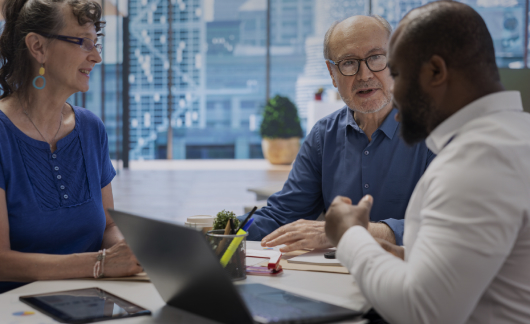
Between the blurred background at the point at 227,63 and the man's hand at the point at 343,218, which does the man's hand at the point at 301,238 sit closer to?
the man's hand at the point at 343,218

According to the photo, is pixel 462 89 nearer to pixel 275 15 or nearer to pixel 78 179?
pixel 78 179

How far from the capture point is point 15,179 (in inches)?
59.6

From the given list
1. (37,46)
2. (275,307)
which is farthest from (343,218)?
(37,46)

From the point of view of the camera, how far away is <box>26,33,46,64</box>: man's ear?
164 cm

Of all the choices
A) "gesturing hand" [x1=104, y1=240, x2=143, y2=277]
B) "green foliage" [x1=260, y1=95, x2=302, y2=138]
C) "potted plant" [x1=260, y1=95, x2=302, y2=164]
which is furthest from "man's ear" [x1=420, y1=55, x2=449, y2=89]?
"green foliage" [x1=260, y1=95, x2=302, y2=138]

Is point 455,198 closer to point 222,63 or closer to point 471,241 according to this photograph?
point 471,241

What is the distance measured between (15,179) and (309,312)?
3.60 feet

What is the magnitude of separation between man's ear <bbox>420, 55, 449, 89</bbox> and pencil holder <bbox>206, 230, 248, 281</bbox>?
0.52m

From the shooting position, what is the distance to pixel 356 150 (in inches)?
76.1

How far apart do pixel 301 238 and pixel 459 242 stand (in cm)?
76

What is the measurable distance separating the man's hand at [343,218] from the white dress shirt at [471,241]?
0.06 meters

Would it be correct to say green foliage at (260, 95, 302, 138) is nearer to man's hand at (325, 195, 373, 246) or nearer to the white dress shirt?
man's hand at (325, 195, 373, 246)

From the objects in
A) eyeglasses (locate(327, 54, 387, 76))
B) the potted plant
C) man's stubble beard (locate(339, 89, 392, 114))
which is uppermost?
eyeglasses (locate(327, 54, 387, 76))

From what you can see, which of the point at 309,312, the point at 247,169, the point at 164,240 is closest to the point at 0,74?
the point at 164,240
